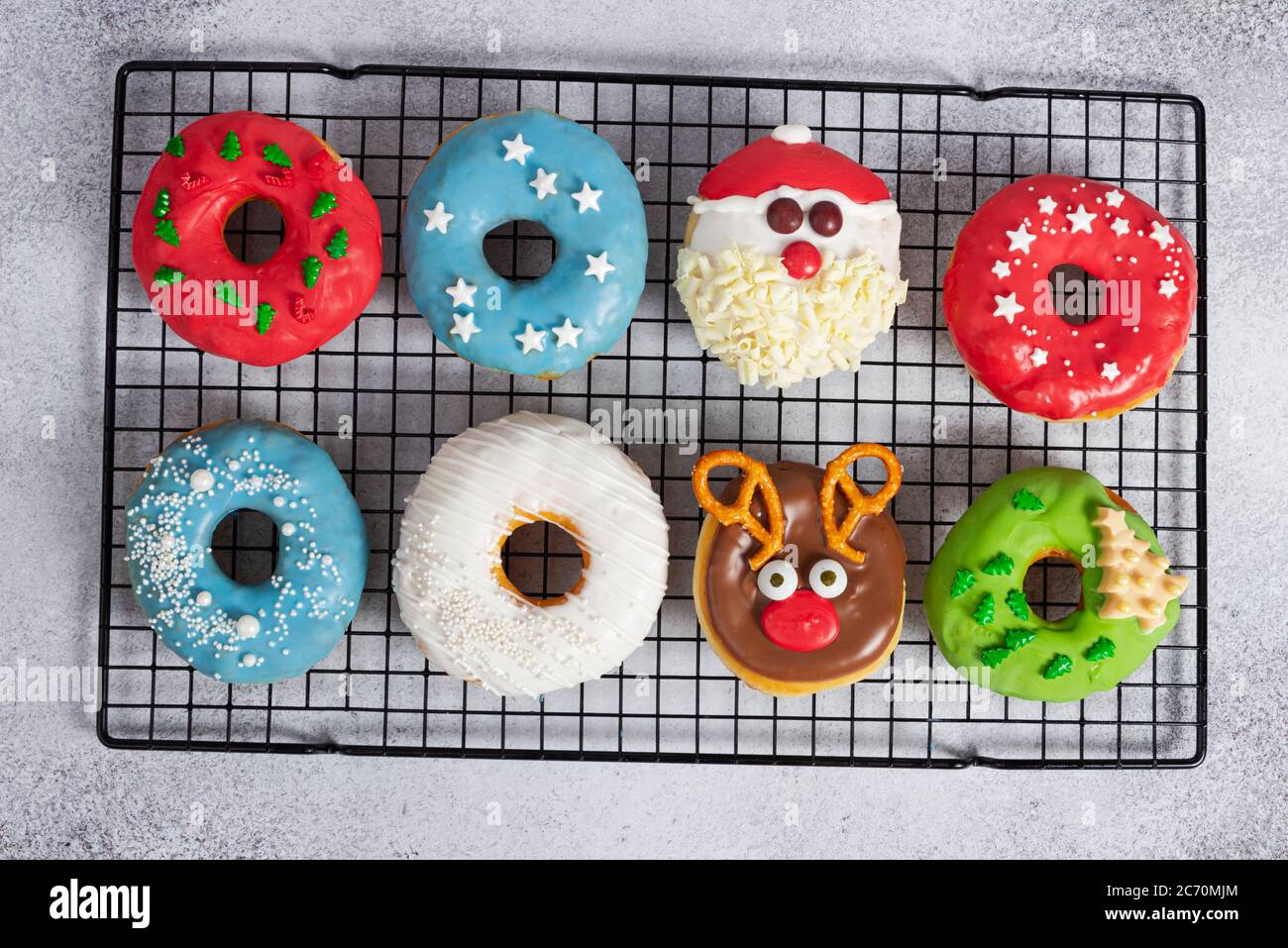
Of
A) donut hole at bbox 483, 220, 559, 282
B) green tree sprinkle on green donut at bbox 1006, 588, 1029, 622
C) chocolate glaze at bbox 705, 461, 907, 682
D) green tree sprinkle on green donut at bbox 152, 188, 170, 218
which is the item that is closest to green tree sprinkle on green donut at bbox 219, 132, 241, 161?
green tree sprinkle on green donut at bbox 152, 188, 170, 218

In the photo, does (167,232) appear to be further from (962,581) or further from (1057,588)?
(1057,588)

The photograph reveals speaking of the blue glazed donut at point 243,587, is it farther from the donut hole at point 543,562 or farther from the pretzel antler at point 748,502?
the pretzel antler at point 748,502

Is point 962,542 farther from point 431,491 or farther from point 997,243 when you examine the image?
point 431,491

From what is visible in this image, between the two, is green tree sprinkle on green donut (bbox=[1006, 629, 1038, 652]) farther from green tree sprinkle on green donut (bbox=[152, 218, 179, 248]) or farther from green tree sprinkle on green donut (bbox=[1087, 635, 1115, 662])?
green tree sprinkle on green donut (bbox=[152, 218, 179, 248])

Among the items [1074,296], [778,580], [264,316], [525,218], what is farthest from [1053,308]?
[264,316]

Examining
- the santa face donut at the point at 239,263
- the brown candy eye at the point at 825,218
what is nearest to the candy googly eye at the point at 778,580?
the brown candy eye at the point at 825,218
